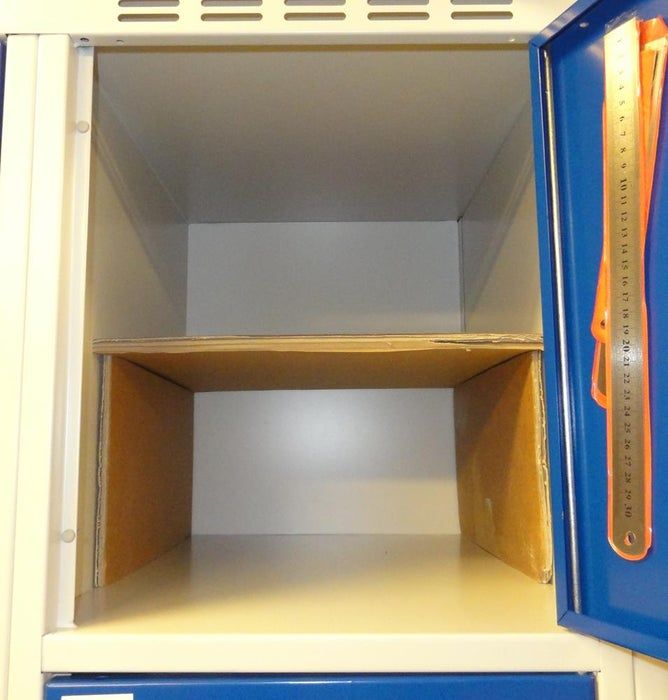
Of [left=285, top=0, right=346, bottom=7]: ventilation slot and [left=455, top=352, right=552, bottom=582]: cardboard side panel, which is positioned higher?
[left=285, top=0, right=346, bottom=7]: ventilation slot

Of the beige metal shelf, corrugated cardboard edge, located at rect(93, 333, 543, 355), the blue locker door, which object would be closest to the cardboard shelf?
corrugated cardboard edge, located at rect(93, 333, 543, 355)

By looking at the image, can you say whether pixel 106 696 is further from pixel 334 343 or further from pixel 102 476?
pixel 334 343

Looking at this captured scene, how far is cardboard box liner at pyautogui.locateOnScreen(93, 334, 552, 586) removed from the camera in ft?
2.03

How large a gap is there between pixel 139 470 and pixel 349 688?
38cm

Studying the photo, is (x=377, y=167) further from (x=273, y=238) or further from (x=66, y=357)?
(x=66, y=357)

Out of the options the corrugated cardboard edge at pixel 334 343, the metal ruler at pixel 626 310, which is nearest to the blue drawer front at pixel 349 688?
the metal ruler at pixel 626 310

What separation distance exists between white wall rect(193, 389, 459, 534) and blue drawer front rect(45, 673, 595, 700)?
559 millimetres

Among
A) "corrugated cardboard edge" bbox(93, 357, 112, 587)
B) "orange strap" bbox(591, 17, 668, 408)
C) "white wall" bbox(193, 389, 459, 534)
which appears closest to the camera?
"orange strap" bbox(591, 17, 668, 408)

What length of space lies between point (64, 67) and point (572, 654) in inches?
23.3

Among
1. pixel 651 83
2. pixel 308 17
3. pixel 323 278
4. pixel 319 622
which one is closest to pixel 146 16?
pixel 308 17

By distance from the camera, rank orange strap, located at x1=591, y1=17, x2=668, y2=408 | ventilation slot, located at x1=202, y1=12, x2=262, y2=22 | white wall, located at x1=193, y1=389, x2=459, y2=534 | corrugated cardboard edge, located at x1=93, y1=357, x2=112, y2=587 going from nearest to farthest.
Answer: orange strap, located at x1=591, y1=17, x2=668, y2=408, ventilation slot, located at x1=202, y1=12, x2=262, y2=22, corrugated cardboard edge, located at x1=93, y1=357, x2=112, y2=587, white wall, located at x1=193, y1=389, x2=459, y2=534

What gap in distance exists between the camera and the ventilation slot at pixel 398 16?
552mm

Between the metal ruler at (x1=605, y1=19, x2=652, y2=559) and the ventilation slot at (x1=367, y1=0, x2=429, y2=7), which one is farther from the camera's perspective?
the ventilation slot at (x1=367, y1=0, x2=429, y2=7)

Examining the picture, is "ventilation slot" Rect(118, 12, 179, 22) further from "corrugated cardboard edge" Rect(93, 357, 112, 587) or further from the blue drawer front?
the blue drawer front
